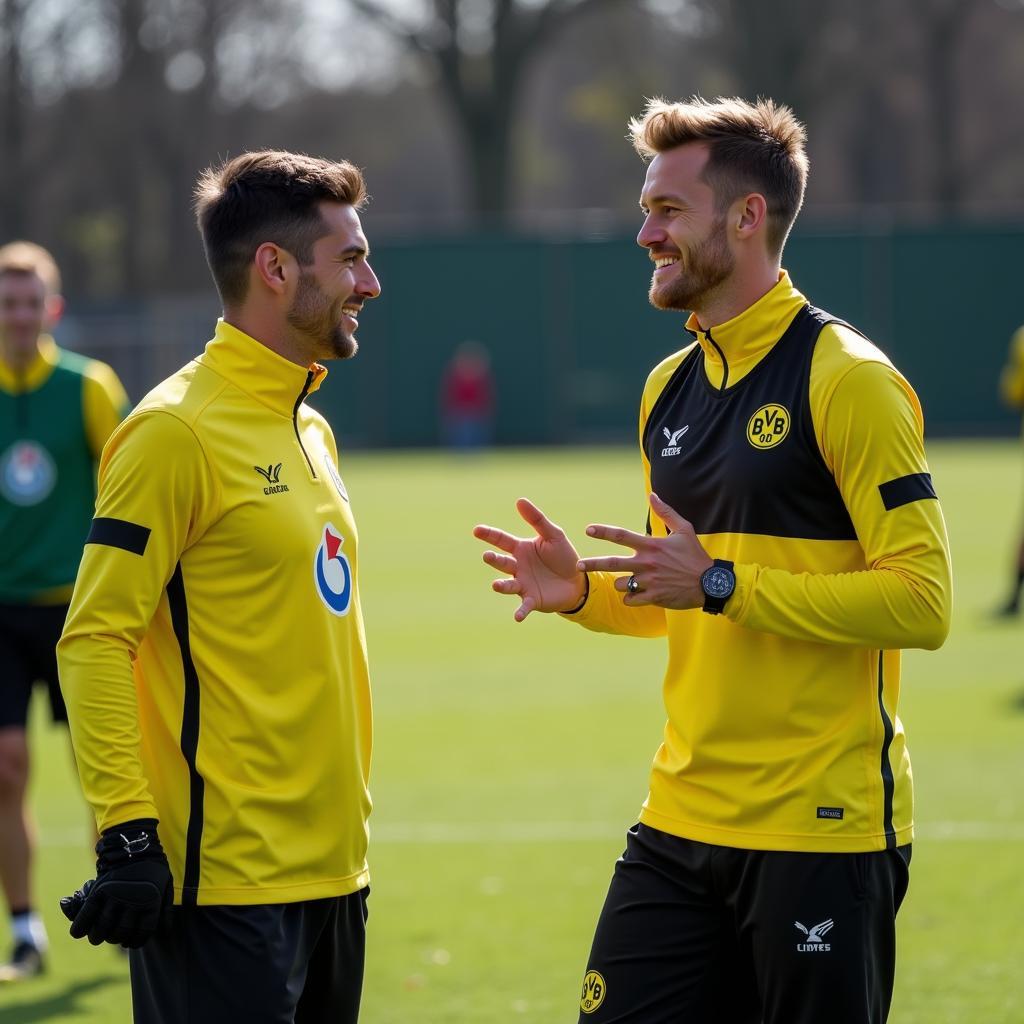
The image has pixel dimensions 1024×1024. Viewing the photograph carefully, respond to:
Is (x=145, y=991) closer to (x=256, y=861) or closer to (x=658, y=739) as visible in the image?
(x=256, y=861)

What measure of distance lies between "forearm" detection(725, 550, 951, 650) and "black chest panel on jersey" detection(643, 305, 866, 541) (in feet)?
0.56

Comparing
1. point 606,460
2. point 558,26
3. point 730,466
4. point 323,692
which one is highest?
point 558,26

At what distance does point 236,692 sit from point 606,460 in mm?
30380

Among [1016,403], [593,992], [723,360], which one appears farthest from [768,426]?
[1016,403]

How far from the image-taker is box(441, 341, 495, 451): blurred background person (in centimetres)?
3641

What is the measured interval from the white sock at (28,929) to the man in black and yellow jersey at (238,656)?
9.72 ft

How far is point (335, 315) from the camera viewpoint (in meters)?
4.00

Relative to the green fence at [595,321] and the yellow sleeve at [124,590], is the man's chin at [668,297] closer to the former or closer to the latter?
the yellow sleeve at [124,590]

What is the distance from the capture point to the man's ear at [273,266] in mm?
3932

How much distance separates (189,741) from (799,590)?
1.33 metres

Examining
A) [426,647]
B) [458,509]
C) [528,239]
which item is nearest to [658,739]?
[426,647]

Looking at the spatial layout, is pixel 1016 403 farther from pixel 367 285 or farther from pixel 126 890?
pixel 126 890

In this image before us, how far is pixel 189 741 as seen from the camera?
3.77 m

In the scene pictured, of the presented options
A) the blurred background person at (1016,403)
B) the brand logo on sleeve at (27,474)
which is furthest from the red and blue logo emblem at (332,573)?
the blurred background person at (1016,403)
